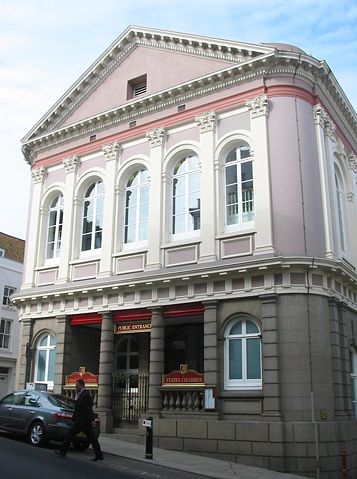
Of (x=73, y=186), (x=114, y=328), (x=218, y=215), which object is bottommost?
(x=114, y=328)

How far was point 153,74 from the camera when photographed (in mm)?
21781

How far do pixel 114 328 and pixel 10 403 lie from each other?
5.24m

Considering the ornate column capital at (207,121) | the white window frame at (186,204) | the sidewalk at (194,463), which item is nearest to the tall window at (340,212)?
the white window frame at (186,204)

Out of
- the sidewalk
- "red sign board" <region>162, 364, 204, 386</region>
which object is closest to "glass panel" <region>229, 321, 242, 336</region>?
"red sign board" <region>162, 364, 204, 386</region>

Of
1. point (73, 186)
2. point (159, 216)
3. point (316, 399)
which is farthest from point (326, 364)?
point (73, 186)

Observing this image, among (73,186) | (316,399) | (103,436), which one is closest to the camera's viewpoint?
(316,399)

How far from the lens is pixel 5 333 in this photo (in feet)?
130

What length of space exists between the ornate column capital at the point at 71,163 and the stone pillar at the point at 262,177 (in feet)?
26.1

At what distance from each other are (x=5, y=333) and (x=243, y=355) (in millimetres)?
27086

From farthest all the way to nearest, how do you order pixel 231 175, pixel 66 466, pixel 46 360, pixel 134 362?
pixel 46 360
pixel 134 362
pixel 231 175
pixel 66 466

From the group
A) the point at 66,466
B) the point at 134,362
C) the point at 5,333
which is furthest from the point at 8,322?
the point at 66,466

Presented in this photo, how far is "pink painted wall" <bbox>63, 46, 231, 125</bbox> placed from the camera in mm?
20531

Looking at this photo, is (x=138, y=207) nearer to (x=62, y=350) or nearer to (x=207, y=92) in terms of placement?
(x=207, y=92)

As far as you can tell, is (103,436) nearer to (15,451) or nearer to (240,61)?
(15,451)
